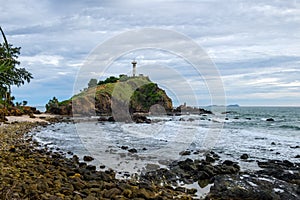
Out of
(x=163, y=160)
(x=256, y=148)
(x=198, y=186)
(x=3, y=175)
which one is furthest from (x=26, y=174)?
(x=256, y=148)

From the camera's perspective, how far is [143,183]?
852 centimetres

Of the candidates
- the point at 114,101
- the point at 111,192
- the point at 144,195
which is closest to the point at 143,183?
the point at 144,195

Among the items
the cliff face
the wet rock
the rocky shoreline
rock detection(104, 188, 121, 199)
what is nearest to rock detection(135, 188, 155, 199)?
the rocky shoreline

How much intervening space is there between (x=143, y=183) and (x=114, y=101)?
2044 inches

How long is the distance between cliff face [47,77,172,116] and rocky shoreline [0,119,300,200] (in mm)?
43483

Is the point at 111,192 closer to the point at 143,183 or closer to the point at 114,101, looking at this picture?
the point at 143,183

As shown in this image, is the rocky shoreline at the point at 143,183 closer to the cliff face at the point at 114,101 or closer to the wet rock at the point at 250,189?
the wet rock at the point at 250,189

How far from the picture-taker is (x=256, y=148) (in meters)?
17.4

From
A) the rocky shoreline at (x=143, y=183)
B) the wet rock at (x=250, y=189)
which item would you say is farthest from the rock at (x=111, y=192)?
the wet rock at (x=250, y=189)

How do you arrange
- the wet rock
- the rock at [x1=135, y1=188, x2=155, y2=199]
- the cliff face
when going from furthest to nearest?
the cliff face, the wet rock, the rock at [x1=135, y1=188, x2=155, y2=199]

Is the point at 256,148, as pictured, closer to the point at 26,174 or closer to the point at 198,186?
the point at 198,186

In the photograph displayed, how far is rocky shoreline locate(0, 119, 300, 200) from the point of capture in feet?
21.5

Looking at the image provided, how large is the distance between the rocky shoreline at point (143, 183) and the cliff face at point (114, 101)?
143ft

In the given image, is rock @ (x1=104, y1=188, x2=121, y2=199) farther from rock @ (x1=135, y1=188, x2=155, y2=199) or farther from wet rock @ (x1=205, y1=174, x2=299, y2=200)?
wet rock @ (x1=205, y1=174, x2=299, y2=200)
